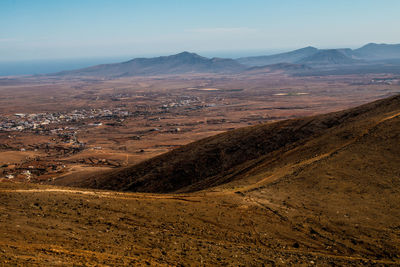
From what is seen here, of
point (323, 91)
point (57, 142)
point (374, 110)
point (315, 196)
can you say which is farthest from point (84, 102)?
point (315, 196)

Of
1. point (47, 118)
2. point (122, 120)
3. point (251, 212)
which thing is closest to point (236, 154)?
point (251, 212)

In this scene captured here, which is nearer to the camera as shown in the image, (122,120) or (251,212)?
(251,212)

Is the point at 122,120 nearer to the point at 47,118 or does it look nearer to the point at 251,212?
the point at 47,118

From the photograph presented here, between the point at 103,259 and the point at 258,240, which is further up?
the point at 103,259

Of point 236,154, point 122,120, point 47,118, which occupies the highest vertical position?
point 236,154

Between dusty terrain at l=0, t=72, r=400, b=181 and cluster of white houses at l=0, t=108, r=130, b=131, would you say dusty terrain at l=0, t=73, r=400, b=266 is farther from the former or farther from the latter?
cluster of white houses at l=0, t=108, r=130, b=131

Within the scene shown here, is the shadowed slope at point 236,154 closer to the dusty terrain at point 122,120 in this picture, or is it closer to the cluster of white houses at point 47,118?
the dusty terrain at point 122,120

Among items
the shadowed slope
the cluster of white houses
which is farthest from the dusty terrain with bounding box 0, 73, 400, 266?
the cluster of white houses

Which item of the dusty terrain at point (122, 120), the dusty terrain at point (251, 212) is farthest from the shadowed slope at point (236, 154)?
the dusty terrain at point (122, 120)

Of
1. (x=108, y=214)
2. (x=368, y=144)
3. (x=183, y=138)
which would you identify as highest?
(x=368, y=144)

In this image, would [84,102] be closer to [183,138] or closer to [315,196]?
[183,138]

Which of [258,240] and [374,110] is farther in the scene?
[374,110]
